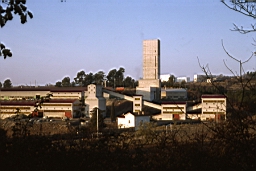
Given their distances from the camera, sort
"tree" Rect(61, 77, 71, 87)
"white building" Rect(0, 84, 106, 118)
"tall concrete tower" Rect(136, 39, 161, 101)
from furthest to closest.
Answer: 1. "tree" Rect(61, 77, 71, 87)
2. "tall concrete tower" Rect(136, 39, 161, 101)
3. "white building" Rect(0, 84, 106, 118)

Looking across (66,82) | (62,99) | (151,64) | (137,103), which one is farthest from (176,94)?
(66,82)

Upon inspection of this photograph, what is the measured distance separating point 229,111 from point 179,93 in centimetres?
3006

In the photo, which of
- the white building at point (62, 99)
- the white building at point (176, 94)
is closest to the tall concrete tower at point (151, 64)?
the white building at point (176, 94)

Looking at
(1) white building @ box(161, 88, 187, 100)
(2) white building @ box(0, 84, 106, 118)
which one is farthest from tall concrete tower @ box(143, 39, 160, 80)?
(2) white building @ box(0, 84, 106, 118)

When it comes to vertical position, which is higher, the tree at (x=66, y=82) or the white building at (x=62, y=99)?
the tree at (x=66, y=82)

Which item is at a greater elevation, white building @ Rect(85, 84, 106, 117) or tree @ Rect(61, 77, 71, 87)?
tree @ Rect(61, 77, 71, 87)

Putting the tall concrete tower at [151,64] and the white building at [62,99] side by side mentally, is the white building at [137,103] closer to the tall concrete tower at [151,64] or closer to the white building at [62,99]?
the white building at [62,99]

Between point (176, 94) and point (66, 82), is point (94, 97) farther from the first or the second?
point (66, 82)

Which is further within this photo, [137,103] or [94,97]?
[94,97]

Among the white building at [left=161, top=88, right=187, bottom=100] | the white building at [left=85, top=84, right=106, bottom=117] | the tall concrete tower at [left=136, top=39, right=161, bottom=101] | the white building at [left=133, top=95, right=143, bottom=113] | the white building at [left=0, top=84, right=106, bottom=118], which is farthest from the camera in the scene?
the white building at [left=161, top=88, right=187, bottom=100]

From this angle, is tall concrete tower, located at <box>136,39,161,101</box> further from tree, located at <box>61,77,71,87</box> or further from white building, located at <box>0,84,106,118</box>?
tree, located at <box>61,77,71,87</box>

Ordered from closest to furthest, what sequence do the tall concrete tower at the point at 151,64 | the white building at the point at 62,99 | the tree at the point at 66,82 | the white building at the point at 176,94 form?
the white building at the point at 62,99
the tall concrete tower at the point at 151,64
the white building at the point at 176,94
the tree at the point at 66,82

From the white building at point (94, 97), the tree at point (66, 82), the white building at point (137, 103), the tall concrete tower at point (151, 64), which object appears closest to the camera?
the white building at point (137, 103)

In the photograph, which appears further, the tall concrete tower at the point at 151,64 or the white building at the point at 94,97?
the tall concrete tower at the point at 151,64
